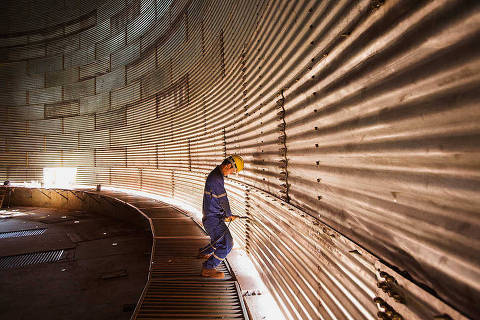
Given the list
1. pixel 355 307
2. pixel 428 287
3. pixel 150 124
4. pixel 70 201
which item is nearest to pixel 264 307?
pixel 355 307

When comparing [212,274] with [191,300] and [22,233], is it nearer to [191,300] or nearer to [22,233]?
[191,300]

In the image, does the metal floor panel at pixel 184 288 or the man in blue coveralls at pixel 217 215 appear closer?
the metal floor panel at pixel 184 288

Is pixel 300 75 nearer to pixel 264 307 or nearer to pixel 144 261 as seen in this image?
pixel 264 307

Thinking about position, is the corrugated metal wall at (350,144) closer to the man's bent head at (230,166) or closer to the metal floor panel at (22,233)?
the man's bent head at (230,166)

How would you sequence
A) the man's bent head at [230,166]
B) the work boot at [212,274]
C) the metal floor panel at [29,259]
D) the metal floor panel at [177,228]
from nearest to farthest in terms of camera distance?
the work boot at [212,274], the man's bent head at [230,166], the metal floor panel at [177,228], the metal floor panel at [29,259]

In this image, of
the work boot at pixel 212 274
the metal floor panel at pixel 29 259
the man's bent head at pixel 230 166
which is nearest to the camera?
the work boot at pixel 212 274

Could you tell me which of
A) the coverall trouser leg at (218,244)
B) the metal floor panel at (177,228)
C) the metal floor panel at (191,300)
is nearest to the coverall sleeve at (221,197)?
the coverall trouser leg at (218,244)

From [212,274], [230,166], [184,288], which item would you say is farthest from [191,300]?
[230,166]

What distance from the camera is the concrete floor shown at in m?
4.22

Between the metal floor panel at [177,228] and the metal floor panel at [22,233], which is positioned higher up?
the metal floor panel at [177,228]

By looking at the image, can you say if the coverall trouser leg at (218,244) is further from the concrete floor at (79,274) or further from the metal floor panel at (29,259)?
the metal floor panel at (29,259)

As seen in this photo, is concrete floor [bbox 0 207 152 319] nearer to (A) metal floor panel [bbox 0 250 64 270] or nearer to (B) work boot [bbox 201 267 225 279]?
(A) metal floor panel [bbox 0 250 64 270]

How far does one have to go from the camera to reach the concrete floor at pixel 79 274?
4219 mm

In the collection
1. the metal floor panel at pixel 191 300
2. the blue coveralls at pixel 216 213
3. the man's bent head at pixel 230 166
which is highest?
the man's bent head at pixel 230 166
